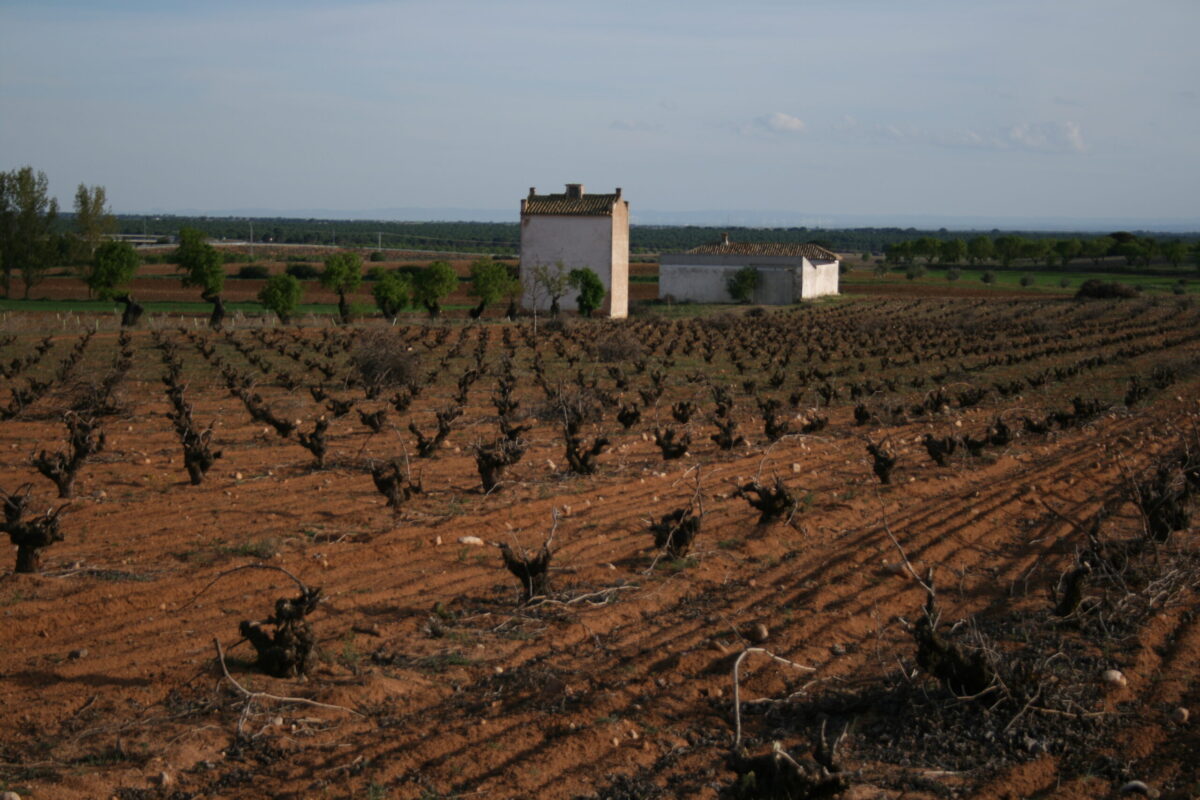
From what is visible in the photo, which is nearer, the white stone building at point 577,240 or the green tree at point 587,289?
the green tree at point 587,289

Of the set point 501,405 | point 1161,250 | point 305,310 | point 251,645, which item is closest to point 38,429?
point 501,405

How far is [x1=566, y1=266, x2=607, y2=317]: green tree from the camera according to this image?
163 feet

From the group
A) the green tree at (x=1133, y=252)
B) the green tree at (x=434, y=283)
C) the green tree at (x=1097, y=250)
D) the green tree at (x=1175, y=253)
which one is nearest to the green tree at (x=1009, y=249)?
the green tree at (x=1097, y=250)

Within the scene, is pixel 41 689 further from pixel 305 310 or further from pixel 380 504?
pixel 305 310

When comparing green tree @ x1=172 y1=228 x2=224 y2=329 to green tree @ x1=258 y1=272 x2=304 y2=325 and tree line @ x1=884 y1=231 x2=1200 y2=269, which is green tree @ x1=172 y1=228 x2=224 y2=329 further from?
tree line @ x1=884 y1=231 x2=1200 y2=269

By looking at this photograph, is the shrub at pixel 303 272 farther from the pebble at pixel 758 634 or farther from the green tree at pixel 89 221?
the pebble at pixel 758 634

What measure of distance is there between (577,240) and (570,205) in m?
1.98

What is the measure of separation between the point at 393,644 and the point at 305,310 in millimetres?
48742

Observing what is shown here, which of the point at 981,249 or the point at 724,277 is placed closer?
the point at 724,277

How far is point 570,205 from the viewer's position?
5309 cm

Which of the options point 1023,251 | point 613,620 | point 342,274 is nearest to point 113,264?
point 342,274

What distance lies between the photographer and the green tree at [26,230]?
203 ft

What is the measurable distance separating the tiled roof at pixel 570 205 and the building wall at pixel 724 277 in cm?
1201

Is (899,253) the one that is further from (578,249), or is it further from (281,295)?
(281,295)
